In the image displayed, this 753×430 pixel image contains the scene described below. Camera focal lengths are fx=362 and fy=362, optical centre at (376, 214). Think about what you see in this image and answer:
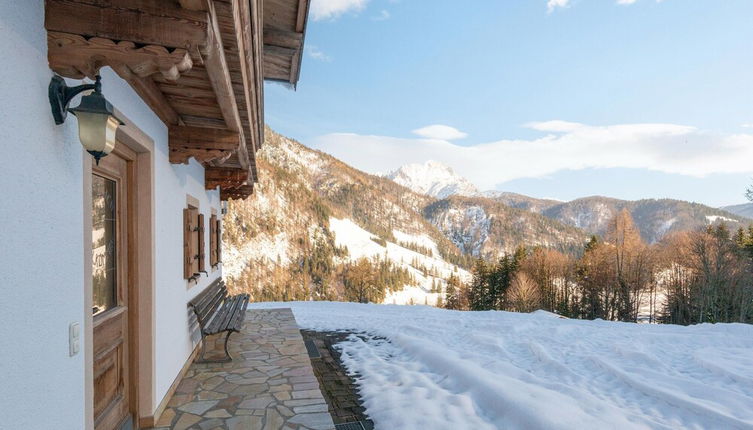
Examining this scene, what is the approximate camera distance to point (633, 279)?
3234 centimetres

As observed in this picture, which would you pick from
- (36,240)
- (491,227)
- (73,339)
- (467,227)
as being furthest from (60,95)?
(467,227)

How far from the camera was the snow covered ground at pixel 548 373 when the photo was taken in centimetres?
400

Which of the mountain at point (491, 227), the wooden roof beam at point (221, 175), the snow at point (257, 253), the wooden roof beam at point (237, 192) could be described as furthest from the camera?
the mountain at point (491, 227)

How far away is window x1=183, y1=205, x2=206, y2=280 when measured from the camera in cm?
499

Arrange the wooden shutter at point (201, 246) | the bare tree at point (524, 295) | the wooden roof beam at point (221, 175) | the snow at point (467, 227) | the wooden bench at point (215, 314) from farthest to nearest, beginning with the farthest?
the snow at point (467, 227), the bare tree at point (524, 295), the wooden roof beam at point (221, 175), the wooden shutter at point (201, 246), the wooden bench at point (215, 314)

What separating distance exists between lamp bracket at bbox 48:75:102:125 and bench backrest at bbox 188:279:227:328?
382cm

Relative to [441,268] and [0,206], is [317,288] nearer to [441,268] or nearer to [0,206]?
[441,268]

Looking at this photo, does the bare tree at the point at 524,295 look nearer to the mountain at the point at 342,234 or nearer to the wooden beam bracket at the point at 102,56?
the mountain at the point at 342,234

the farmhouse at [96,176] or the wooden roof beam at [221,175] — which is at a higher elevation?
the wooden roof beam at [221,175]

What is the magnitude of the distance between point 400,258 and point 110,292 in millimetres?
112806

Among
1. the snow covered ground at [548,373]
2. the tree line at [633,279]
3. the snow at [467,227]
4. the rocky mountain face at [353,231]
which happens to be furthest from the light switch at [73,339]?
the snow at [467,227]

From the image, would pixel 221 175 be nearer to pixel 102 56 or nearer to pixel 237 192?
pixel 237 192

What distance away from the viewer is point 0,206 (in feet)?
4.91

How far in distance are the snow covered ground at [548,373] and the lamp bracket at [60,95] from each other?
12.5 ft
